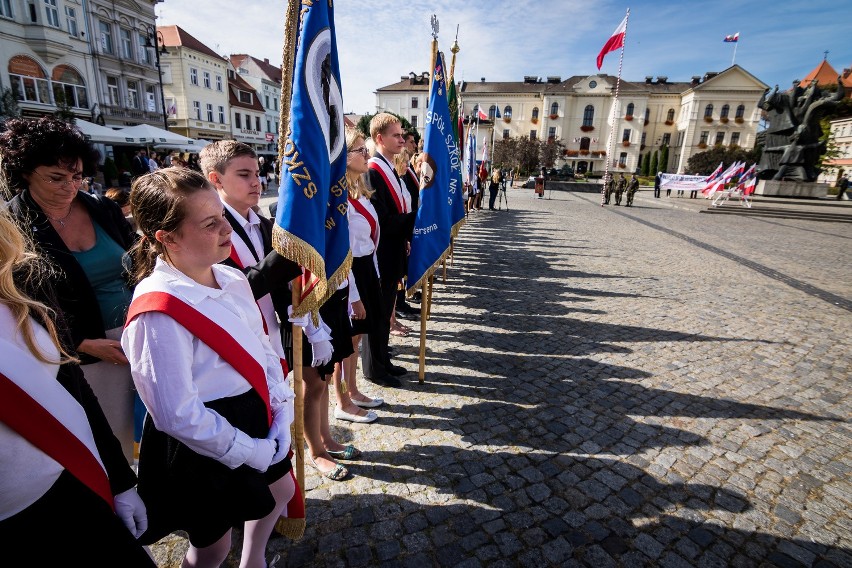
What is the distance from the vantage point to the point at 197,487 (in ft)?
5.17

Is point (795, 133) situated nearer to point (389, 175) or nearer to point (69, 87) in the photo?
point (389, 175)

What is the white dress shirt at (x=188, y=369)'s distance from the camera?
1.39 metres

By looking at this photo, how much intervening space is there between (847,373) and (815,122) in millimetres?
29281

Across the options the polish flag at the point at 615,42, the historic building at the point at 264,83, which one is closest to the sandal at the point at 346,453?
the polish flag at the point at 615,42

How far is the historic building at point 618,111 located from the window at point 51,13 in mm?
48239

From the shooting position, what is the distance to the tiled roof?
117 feet

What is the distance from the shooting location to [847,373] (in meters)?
4.69

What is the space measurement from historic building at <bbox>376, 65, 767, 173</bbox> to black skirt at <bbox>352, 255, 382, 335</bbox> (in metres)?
62.2

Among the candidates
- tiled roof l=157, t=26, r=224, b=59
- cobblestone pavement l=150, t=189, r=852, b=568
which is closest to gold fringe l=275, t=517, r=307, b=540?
cobblestone pavement l=150, t=189, r=852, b=568

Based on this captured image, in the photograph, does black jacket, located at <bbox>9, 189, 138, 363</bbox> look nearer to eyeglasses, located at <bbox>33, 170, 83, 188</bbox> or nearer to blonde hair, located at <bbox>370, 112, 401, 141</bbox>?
eyeglasses, located at <bbox>33, 170, 83, 188</bbox>

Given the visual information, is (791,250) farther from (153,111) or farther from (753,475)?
(153,111)

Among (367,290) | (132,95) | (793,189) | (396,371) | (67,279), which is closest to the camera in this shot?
(67,279)

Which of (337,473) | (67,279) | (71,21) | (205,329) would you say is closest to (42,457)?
(205,329)

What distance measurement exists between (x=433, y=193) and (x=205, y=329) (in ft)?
10.0
